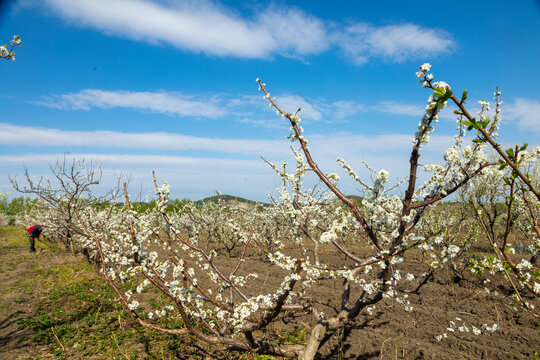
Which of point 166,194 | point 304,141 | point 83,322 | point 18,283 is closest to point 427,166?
point 304,141

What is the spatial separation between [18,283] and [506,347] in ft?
50.0

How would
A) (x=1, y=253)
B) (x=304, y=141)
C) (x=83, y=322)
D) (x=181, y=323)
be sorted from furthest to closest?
(x=1, y=253)
(x=83, y=322)
(x=181, y=323)
(x=304, y=141)

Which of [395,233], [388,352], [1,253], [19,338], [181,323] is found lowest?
[1,253]

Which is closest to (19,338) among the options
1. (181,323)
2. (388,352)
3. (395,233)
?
(181,323)

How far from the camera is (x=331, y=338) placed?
231 inches

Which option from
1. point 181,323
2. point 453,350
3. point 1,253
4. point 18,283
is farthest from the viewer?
point 1,253

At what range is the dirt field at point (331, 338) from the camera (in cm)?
537

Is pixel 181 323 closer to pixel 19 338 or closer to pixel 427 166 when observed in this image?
pixel 19 338

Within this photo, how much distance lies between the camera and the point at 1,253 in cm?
1786

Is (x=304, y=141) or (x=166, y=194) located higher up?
(x=304, y=141)

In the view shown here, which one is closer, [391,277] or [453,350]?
[391,277]

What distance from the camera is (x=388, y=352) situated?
17.4 ft

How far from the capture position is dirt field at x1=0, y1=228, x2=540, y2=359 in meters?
5.37

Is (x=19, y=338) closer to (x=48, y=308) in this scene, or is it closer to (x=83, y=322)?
(x=83, y=322)
